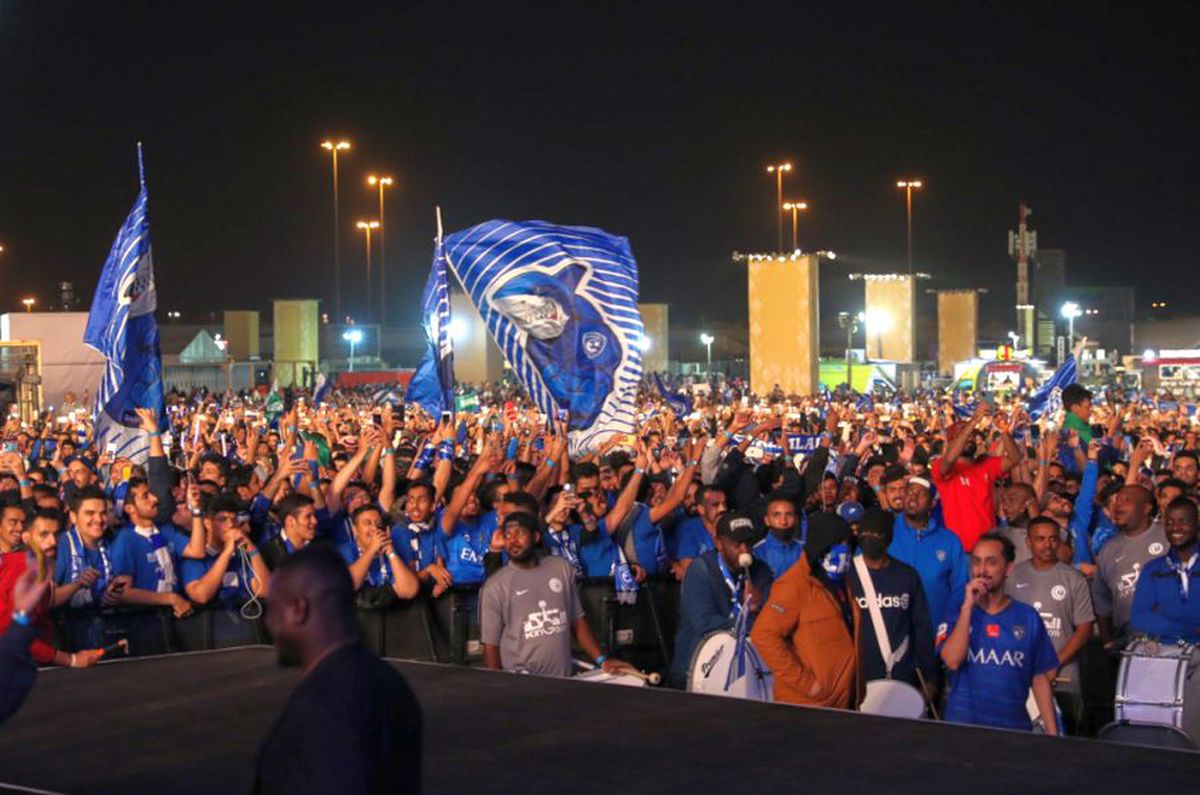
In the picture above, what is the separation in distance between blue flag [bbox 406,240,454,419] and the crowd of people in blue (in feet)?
6.32

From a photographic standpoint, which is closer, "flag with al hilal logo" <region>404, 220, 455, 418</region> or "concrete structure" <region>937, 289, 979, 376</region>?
"flag with al hilal logo" <region>404, 220, 455, 418</region>

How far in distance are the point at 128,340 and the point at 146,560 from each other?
5.17 m

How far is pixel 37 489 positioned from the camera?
1255 centimetres

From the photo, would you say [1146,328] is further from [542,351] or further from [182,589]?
[182,589]

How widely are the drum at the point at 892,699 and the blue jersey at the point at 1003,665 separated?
34 cm

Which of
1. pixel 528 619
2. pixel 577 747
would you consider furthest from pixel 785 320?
pixel 577 747

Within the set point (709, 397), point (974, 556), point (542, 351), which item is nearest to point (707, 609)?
point (974, 556)

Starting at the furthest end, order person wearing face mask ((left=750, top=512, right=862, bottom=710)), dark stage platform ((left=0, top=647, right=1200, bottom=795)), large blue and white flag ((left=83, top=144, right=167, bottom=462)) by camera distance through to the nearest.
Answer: large blue and white flag ((left=83, top=144, right=167, bottom=462)) < person wearing face mask ((left=750, top=512, right=862, bottom=710)) < dark stage platform ((left=0, top=647, right=1200, bottom=795))

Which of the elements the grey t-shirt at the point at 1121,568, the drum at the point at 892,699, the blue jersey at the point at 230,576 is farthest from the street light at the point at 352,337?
the drum at the point at 892,699

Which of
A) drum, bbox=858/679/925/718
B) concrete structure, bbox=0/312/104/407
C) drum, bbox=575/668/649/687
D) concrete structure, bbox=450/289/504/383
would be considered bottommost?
drum, bbox=858/679/925/718

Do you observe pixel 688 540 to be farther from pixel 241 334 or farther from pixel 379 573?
pixel 241 334

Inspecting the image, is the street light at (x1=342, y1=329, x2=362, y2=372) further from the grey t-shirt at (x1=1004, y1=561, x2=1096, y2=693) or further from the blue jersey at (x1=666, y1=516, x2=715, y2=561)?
the grey t-shirt at (x1=1004, y1=561, x2=1096, y2=693)

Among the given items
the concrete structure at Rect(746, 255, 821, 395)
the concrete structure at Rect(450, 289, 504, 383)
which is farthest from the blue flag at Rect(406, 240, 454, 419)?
the concrete structure at Rect(450, 289, 504, 383)

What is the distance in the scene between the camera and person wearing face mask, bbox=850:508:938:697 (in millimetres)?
8344
